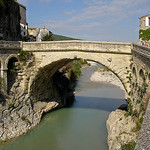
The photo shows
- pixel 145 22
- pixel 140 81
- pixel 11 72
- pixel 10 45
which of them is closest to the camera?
pixel 140 81

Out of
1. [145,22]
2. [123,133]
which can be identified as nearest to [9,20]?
[145,22]

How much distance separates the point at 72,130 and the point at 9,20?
12488mm

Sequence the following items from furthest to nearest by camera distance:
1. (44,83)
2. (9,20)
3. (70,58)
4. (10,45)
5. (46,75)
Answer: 1. (9,20)
2. (44,83)
3. (46,75)
4. (10,45)
5. (70,58)

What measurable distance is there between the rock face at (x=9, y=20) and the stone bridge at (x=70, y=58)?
4.97m

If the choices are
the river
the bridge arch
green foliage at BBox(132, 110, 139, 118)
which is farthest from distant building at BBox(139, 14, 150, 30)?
the river

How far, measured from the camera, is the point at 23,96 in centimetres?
1388

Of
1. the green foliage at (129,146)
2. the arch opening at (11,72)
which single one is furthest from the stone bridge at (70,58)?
the green foliage at (129,146)

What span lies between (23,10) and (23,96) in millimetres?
19823

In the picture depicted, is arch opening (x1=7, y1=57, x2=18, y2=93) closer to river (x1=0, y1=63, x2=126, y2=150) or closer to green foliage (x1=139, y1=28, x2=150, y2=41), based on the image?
river (x1=0, y1=63, x2=126, y2=150)

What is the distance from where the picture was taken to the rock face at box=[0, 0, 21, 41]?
675 inches

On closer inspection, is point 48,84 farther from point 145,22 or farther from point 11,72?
point 145,22

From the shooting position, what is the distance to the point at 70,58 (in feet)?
41.7

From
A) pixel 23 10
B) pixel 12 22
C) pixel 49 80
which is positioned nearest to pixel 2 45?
pixel 49 80

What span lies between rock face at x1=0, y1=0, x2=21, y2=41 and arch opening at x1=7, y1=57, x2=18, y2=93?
4625mm
